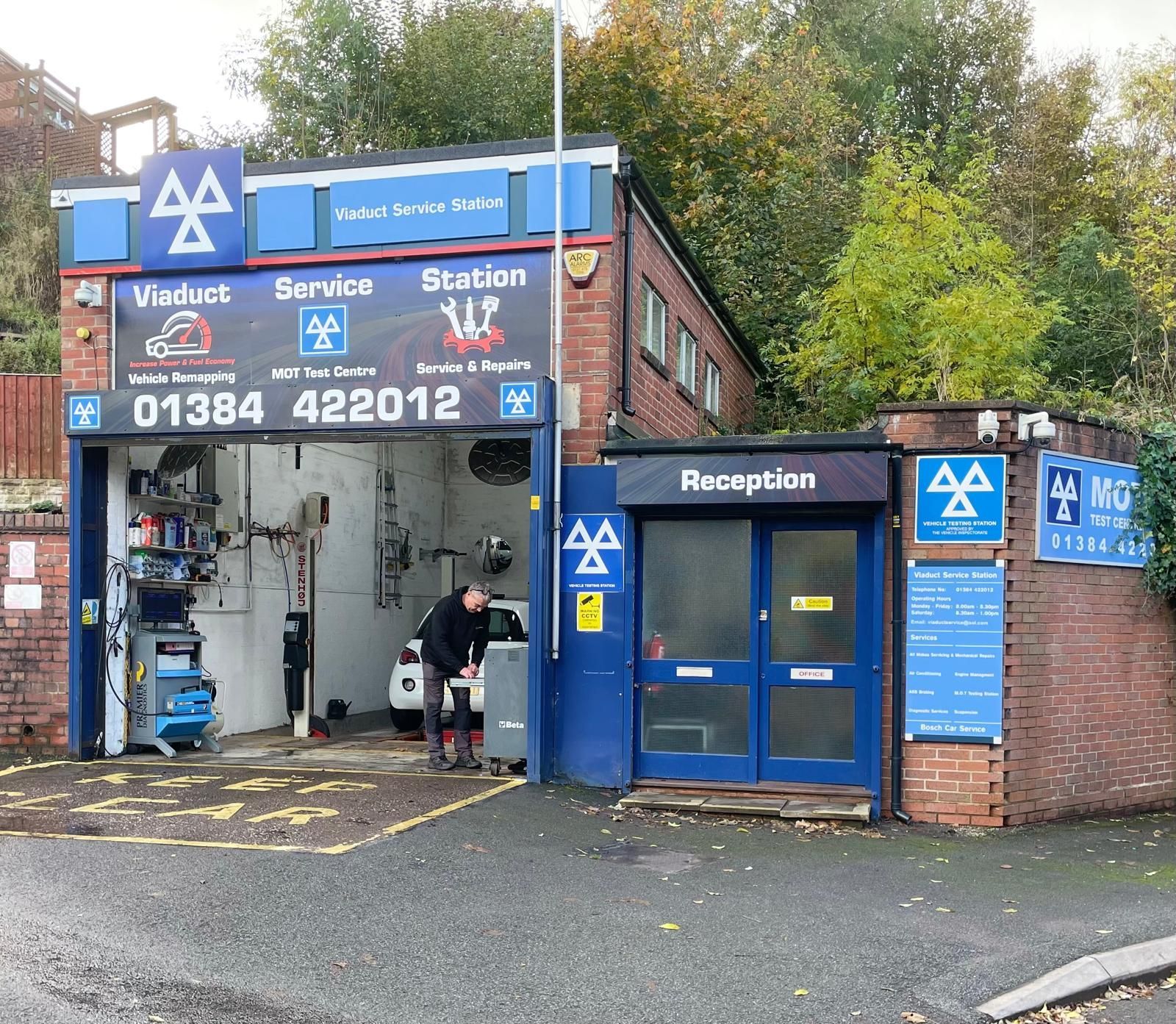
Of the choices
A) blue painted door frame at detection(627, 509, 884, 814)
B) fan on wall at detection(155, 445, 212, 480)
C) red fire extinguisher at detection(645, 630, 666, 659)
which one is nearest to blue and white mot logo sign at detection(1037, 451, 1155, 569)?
blue painted door frame at detection(627, 509, 884, 814)

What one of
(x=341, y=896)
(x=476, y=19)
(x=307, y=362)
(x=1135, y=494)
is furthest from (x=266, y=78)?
(x=341, y=896)

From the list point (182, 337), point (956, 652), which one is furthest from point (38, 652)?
point (956, 652)

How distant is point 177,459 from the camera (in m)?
13.1

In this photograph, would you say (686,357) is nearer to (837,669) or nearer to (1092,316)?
(837,669)

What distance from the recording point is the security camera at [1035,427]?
9.88 metres

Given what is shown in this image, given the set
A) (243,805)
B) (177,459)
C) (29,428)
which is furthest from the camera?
(29,428)

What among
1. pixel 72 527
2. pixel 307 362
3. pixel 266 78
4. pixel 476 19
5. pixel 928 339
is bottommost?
pixel 72 527

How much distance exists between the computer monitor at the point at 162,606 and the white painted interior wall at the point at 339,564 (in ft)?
1.65

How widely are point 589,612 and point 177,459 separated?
16.5 feet

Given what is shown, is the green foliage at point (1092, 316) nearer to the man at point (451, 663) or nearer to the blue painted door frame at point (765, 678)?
the blue painted door frame at point (765, 678)

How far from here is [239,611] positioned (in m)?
14.8

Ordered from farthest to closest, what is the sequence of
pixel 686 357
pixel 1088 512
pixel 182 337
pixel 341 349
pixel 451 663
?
1. pixel 686 357
2. pixel 182 337
3. pixel 341 349
4. pixel 451 663
5. pixel 1088 512

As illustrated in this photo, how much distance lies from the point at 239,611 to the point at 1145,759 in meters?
9.79

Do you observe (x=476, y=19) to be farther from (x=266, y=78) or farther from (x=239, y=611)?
(x=239, y=611)
